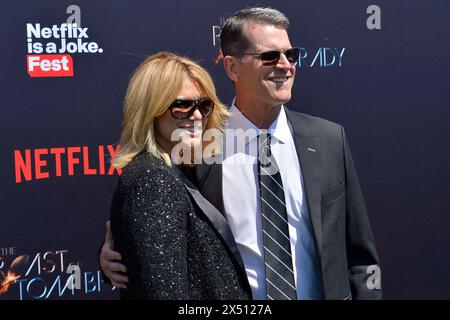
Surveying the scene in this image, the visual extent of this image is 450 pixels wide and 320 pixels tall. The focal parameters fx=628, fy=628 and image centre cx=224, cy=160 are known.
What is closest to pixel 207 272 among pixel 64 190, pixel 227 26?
pixel 227 26

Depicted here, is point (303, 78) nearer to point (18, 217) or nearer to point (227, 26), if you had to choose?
point (227, 26)

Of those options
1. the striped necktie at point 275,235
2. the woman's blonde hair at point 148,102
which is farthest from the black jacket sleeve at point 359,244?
the woman's blonde hair at point 148,102

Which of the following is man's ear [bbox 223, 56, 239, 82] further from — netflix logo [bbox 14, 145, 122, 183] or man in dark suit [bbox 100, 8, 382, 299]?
netflix logo [bbox 14, 145, 122, 183]

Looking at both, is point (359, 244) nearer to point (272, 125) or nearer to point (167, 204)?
point (272, 125)

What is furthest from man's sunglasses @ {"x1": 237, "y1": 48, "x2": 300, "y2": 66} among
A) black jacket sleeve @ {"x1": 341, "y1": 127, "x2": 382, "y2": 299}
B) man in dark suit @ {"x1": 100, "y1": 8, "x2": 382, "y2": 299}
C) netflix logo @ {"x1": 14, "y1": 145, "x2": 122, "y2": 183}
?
netflix logo @ {"x1": 14, "y1": 145, "x2": 122, "y2": 183}

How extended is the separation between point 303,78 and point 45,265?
1.38 metres

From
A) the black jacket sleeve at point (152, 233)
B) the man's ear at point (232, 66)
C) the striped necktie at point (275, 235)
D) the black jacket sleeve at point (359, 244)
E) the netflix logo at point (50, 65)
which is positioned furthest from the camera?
the netflix logo at point (50, 65)

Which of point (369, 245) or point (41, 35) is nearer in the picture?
point (369, 245)

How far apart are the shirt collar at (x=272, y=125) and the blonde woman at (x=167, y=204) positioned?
307mm

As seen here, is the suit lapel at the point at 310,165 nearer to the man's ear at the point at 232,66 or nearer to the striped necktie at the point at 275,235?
the striped necktie at the point at 275,235

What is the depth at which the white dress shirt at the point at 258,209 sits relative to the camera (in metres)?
1.78

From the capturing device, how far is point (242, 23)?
6.52 feet

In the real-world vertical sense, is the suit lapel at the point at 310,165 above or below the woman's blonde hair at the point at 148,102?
below

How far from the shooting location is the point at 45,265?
260cm
